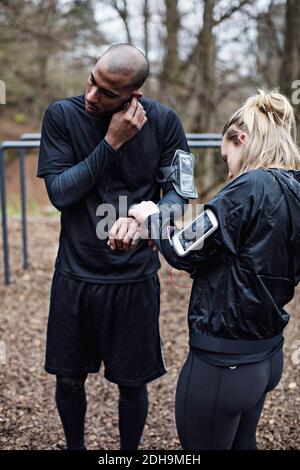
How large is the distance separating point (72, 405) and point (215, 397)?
0.80 meters

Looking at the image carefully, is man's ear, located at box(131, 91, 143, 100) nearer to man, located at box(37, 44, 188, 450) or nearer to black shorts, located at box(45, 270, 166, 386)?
man, located at box(37, 44, 188, 450)

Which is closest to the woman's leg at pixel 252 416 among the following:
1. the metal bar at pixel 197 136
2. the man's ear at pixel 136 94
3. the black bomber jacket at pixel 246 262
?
the black bomber jacket at pixel 246 262

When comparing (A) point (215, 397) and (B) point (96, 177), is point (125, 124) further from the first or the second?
(A) point (215, 397)

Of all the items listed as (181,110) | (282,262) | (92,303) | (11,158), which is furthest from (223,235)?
(11,158)

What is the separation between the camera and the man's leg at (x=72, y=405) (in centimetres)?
203

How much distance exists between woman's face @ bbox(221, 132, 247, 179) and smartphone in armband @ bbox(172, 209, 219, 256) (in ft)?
0.66

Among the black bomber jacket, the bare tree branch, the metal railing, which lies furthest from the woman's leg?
the bare tree branch

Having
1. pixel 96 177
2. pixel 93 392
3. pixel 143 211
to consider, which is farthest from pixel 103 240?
pixel 93 392

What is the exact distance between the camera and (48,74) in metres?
14.0

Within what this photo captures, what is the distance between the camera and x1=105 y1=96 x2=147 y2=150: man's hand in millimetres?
1677

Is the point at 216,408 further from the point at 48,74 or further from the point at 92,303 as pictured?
the point at 48,74

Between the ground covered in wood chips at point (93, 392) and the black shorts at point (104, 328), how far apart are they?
2.21 ft

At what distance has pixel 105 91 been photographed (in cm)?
165

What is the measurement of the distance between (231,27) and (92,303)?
17.7 feet
